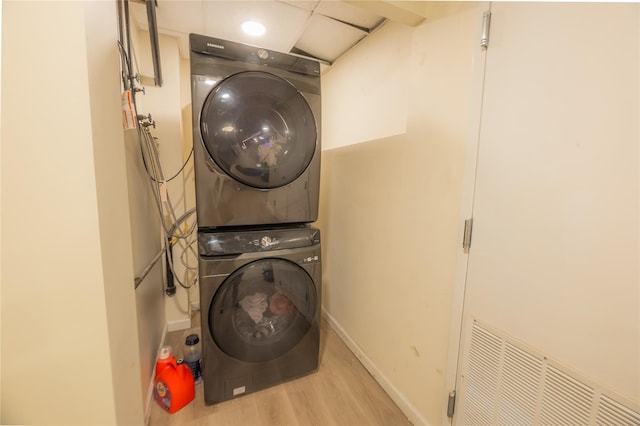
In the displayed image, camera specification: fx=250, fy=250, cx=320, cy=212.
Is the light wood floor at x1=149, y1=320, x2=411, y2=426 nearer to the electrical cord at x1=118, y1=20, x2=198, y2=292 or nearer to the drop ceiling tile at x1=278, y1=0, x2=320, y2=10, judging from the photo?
the electrical cord at x1=118, y1=20, x2=198, y2=292

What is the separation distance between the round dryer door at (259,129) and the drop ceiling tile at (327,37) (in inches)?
24.2

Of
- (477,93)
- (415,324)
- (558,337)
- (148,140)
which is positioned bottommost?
(415,324)

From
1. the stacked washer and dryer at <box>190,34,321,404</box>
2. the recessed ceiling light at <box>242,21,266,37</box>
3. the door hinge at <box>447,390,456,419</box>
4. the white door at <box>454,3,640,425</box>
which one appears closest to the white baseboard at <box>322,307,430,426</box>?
the door hinge at <box>447,390,456,419</box>

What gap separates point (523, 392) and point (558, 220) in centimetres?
60

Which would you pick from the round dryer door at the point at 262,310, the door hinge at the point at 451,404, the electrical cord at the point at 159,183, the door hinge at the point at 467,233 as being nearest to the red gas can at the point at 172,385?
the round dryer door at the point at 262,310

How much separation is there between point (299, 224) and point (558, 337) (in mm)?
1182

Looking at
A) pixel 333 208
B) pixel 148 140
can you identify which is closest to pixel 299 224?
pixel 333 208

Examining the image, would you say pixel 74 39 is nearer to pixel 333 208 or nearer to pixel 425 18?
pixel 425 18

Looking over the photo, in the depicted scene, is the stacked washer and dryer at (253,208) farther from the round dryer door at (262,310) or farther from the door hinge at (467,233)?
the door hinge at (467,233)

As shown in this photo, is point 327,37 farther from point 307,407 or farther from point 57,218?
point 307,407

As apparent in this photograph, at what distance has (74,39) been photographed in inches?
23.5

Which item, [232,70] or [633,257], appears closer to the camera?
[633,257]

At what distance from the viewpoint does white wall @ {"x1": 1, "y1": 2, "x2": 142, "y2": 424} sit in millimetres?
586

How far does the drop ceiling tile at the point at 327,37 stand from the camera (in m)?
1.58
